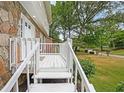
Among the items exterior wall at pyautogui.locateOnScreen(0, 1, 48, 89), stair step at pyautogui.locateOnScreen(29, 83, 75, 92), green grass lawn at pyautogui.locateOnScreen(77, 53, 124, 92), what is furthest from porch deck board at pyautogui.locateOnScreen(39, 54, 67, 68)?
green grass lawn at pyautogui.locateOnScreen(77, 53, 124, 92)

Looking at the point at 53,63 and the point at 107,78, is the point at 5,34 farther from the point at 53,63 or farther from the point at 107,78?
the point at 107,78

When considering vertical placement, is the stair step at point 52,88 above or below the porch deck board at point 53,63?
below

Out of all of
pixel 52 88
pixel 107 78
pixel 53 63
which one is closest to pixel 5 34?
pixel 52 88

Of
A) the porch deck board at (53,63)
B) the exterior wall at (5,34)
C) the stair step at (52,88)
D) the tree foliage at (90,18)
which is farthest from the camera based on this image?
the tree foliage at (90,18)

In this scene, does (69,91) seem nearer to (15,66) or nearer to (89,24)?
(15,66)

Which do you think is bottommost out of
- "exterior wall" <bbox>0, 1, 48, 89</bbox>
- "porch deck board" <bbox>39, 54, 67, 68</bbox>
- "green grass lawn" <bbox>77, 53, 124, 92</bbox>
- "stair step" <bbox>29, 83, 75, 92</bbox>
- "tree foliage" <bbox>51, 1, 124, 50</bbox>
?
"green grass lawn" <bbox>77, 53, 124, 92</bbox>

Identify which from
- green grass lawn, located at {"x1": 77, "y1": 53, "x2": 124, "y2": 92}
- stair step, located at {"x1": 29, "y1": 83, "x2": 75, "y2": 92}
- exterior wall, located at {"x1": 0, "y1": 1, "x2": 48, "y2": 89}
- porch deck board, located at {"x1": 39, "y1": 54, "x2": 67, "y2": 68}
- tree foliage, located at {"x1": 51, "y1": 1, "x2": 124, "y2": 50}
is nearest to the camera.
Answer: stair step, located at {"x1": 29, "y1": 83, "x2": 75, "y2": 92}

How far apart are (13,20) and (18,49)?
0.84 meters

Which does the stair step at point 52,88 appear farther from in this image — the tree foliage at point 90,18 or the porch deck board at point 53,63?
the tree foliage at point 90,18

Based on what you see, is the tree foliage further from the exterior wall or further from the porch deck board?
the exterior wall

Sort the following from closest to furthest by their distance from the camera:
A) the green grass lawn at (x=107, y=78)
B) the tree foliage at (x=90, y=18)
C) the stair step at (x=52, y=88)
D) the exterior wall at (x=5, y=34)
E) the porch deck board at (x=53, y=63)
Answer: the stair step at (x=52, y=88)
the exterior wall at (x=5, y=34)
the porch deck board at (x=53, y=63)
the green grass lawn at (x=107, y=78)
the tree foliage at (x=90, y=18)

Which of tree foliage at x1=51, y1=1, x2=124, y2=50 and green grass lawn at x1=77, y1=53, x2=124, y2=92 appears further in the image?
tree foliage at x1=51, y1=1, x2=124, y2=50

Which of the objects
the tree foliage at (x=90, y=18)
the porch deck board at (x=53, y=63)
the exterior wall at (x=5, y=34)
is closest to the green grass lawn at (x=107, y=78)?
the porch deck board at (x=53, y=63)

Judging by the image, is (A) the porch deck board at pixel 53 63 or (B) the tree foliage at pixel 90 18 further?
(B) the tree foliage at pixel 90 18
